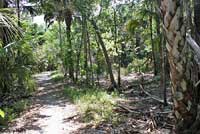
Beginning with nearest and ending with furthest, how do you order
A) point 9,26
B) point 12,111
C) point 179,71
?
point 179,71, point 9,26, point 12,111

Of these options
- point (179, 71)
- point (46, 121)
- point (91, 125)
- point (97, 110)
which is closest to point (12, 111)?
point (46, 121)

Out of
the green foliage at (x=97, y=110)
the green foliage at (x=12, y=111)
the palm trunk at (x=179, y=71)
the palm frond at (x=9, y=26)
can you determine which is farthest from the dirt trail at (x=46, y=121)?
the palm trunk at (x=179, y=71)

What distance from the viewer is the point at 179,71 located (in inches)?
237

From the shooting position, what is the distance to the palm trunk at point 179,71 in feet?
19.2

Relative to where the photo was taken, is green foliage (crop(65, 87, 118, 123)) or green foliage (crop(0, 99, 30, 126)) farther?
green foliage (crop(0, 99, 30, 126))

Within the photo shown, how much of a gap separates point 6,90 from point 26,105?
274 centimetres

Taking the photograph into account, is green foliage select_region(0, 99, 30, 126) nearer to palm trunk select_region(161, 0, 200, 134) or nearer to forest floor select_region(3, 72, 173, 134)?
forest floor select_region(3, 72, 173, 134)

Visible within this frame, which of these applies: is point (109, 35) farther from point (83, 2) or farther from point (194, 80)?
point (194, 80)

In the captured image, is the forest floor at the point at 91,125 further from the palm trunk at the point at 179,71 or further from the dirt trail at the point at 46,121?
the palm trunk at the point at 179,71

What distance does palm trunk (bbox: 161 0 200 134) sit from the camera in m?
5.86

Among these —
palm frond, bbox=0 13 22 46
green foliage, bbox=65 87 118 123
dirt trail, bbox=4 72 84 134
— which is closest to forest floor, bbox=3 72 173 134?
dirt trail, bbox=4 72 84 134

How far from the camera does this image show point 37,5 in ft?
79.3

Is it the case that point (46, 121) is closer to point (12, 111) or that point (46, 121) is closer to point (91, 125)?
point (91, 125)

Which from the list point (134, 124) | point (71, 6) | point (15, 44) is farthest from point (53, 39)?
point (134, 124)
